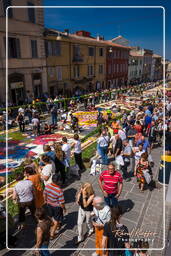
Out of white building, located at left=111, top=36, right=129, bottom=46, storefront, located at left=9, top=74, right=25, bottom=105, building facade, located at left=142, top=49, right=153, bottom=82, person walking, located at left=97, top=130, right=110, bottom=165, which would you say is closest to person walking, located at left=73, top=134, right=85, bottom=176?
person walking, located at left=97, top=130, right=110, bottom=165

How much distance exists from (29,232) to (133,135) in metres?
6.16

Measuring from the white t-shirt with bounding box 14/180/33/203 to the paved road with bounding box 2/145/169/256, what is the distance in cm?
105

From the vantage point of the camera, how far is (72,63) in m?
30.2

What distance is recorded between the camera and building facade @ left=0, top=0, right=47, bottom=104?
1870 cm

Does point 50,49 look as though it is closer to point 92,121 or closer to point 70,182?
point 92,121

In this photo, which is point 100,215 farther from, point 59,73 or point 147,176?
point 59,73

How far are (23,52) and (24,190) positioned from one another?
1975cm

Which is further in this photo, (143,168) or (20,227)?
(143,168)

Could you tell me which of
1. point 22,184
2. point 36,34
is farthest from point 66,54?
point 22,184

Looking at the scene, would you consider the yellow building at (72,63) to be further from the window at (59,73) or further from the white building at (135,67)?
the white building at (135,67)

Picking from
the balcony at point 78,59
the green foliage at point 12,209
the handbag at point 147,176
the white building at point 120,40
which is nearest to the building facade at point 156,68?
the white building at point 120,40

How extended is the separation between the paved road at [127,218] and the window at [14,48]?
57.8 ft

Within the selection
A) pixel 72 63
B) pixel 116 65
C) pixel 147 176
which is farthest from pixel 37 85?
pixel 116 65

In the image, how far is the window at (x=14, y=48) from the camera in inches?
770
